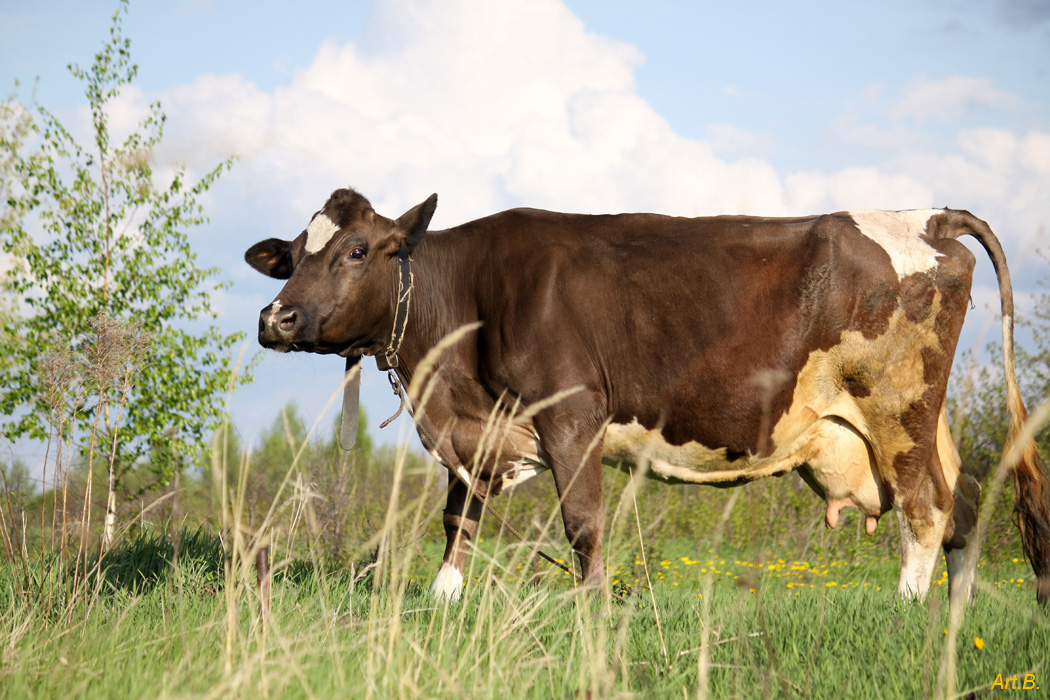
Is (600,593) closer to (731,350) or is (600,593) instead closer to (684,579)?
(731,350)

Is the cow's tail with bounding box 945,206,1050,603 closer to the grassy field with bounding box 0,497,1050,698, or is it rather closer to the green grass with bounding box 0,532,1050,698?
the grassy field with bounding box 0,497,1050,698

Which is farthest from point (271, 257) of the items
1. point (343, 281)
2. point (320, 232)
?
point (343, 281)

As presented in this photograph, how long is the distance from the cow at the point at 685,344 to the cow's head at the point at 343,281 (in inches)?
0.5

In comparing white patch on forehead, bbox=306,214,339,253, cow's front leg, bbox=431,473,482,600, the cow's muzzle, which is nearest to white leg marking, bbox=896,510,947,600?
cow's front leg, bbox=431,473,482,600

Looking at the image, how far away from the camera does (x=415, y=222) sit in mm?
6008

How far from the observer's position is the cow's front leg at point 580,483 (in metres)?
5.40

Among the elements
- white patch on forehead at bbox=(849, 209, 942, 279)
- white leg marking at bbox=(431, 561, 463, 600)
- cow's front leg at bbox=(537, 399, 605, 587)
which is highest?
white patch on forehead at bbox=(849, 209, 942, 279)

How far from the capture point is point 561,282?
5715 millimetres

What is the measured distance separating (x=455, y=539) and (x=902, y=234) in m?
3.53

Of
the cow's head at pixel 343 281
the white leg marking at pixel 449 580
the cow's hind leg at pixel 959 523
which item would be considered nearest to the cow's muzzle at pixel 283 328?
Answer: the cow's head at pixel 343 281

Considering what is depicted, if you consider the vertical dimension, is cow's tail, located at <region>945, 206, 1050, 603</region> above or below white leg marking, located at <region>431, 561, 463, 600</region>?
above

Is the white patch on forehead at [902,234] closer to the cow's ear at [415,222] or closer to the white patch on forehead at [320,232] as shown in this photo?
the cow's ear at [415,222]

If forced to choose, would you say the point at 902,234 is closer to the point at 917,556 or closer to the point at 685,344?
Answer: the point at 685,344

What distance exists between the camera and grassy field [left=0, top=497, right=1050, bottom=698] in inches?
127
